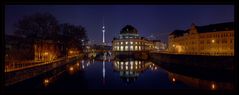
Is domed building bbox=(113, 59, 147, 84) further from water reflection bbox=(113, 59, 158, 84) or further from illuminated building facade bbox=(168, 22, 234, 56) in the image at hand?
illuminated building facade bbox=(168, 22, 234, 56)

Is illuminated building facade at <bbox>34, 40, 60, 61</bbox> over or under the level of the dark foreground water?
over

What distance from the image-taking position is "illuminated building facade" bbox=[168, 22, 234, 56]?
12334mm

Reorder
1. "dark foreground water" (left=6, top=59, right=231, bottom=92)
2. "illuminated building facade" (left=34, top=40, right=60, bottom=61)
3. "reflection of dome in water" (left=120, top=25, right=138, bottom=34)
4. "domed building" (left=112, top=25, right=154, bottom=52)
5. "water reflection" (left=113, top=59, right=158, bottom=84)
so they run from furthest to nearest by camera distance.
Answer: "domed building" (left=112, top=25, right=154, bottom=52)
"reflection of dome in water" (left=120, top=25, right=138, bottom=34)
"water reflection" (left=113, top=59, right=158, bottom=84)
"illuminated building facade" (left=34, top=40, right=60, bottom=61)
"dark foreground water" (left=6, top=59, right=231, bottom=92)

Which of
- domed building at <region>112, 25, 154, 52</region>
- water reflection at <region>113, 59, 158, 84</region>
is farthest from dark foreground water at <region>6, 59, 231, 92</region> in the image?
domed building at <region>112, 25, 154, 52</region>

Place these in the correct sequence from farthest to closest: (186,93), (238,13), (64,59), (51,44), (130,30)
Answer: (130,30), (64,59), (51,44), (186,93), (238,13)

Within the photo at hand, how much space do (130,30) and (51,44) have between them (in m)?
8.74

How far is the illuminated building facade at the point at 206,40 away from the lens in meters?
12.3

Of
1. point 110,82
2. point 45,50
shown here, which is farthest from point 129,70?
point 45,50

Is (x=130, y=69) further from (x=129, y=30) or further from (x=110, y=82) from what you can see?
(x=110, y=82)

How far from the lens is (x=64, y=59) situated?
16234mm

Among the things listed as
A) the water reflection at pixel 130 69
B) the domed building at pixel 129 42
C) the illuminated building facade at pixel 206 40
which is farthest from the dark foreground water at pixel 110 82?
the domed building at pixel 129 42

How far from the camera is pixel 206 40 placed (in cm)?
1507
